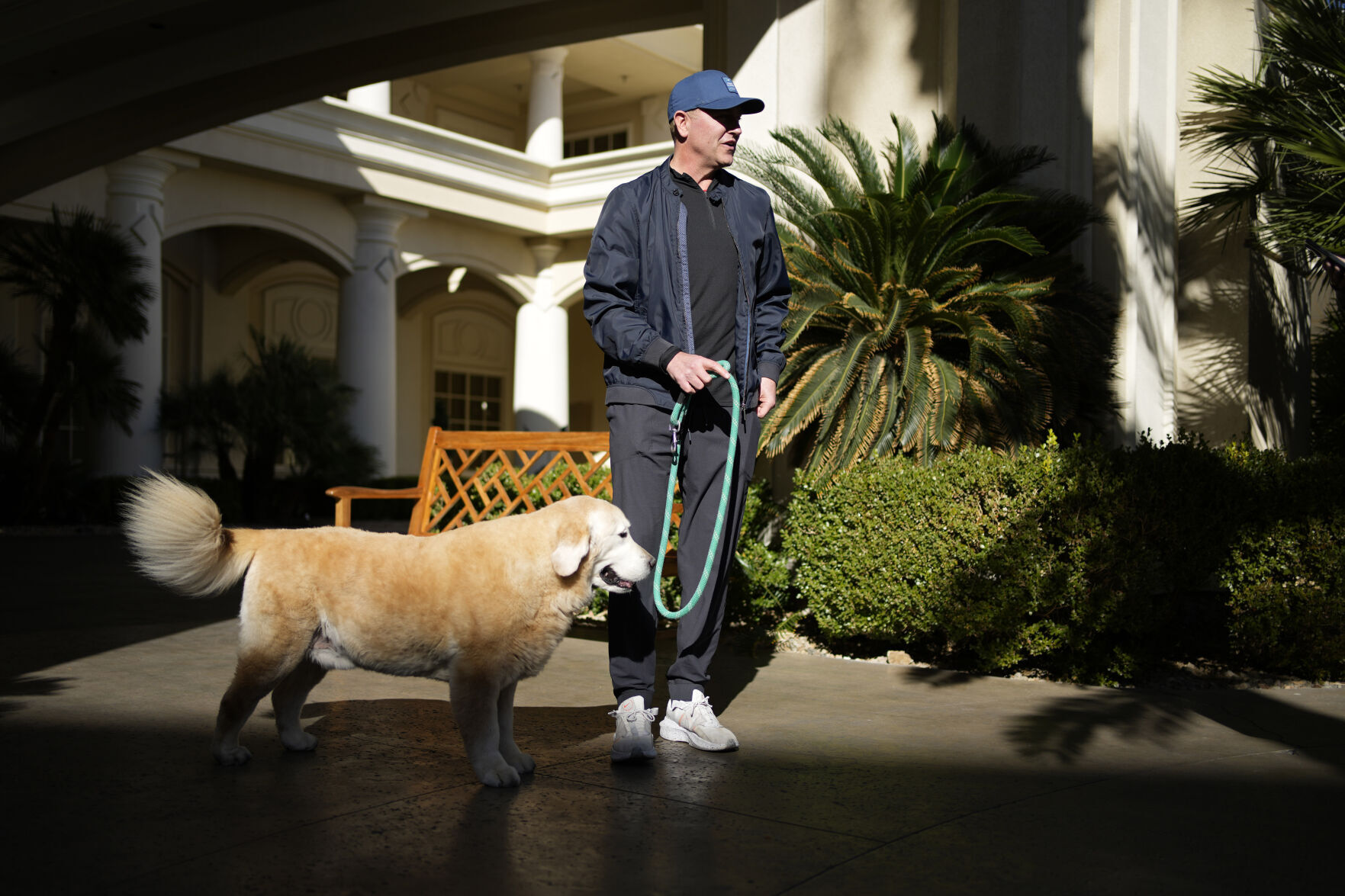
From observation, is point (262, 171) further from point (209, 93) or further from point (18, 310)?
point (209, 93)

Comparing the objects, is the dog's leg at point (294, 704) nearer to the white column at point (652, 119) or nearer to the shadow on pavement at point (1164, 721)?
the shadow on pavement at point (1164, 721)

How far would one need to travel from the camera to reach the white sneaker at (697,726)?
12.2 feet

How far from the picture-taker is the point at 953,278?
6.46 metres

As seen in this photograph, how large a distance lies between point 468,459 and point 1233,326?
6.01 meters

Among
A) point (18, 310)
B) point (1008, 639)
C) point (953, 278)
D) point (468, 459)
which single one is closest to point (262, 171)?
point (18, 310)

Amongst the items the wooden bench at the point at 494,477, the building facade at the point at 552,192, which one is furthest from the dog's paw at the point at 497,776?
the building facade at the point at 552,192

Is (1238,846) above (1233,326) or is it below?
below

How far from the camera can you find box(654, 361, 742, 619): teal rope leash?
3.71 meters

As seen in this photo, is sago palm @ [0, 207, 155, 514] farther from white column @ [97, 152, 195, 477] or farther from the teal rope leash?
the teal rope leash

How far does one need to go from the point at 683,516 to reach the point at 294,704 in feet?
4.90

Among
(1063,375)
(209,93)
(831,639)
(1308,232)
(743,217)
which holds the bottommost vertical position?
(831,639)

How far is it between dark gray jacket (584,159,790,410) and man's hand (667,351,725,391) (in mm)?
141

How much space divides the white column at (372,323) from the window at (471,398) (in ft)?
20.8

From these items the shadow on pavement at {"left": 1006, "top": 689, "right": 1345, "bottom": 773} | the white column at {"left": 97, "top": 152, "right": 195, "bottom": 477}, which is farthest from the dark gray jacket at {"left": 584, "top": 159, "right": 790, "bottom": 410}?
the white column at {"left": 97, "top": 152, "right": 195, "bottom": 477}
